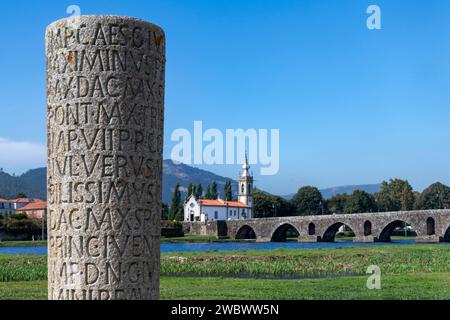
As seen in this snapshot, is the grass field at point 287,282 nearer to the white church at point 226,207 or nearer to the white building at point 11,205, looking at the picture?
the white church at point 226,207

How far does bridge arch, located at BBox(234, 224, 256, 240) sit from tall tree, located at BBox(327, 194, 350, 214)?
1114 inches

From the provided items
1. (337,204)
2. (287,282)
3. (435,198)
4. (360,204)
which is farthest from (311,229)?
(287,282)

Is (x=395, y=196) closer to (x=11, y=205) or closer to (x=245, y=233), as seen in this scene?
(x=245, y=233)

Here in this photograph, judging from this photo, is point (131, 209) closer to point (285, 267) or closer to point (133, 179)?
point (133, 179)

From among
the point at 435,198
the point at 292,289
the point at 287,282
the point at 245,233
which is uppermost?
the point at 435,198

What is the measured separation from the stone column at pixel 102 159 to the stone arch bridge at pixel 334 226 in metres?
70.0

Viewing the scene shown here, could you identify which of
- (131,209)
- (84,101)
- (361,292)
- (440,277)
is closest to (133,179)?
(131,209)

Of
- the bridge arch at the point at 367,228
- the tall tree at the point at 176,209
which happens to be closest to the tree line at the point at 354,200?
the tall tree at the point at 176,209

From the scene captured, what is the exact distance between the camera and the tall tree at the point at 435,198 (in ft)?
411

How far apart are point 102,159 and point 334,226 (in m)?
82.7

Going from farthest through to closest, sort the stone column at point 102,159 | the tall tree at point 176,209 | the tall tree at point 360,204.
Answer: the tall tree at point 176,209
the tall tree at point 360,204
the stone column at point 102,159

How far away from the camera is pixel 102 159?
6098 mm

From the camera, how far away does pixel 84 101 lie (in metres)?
6.13
